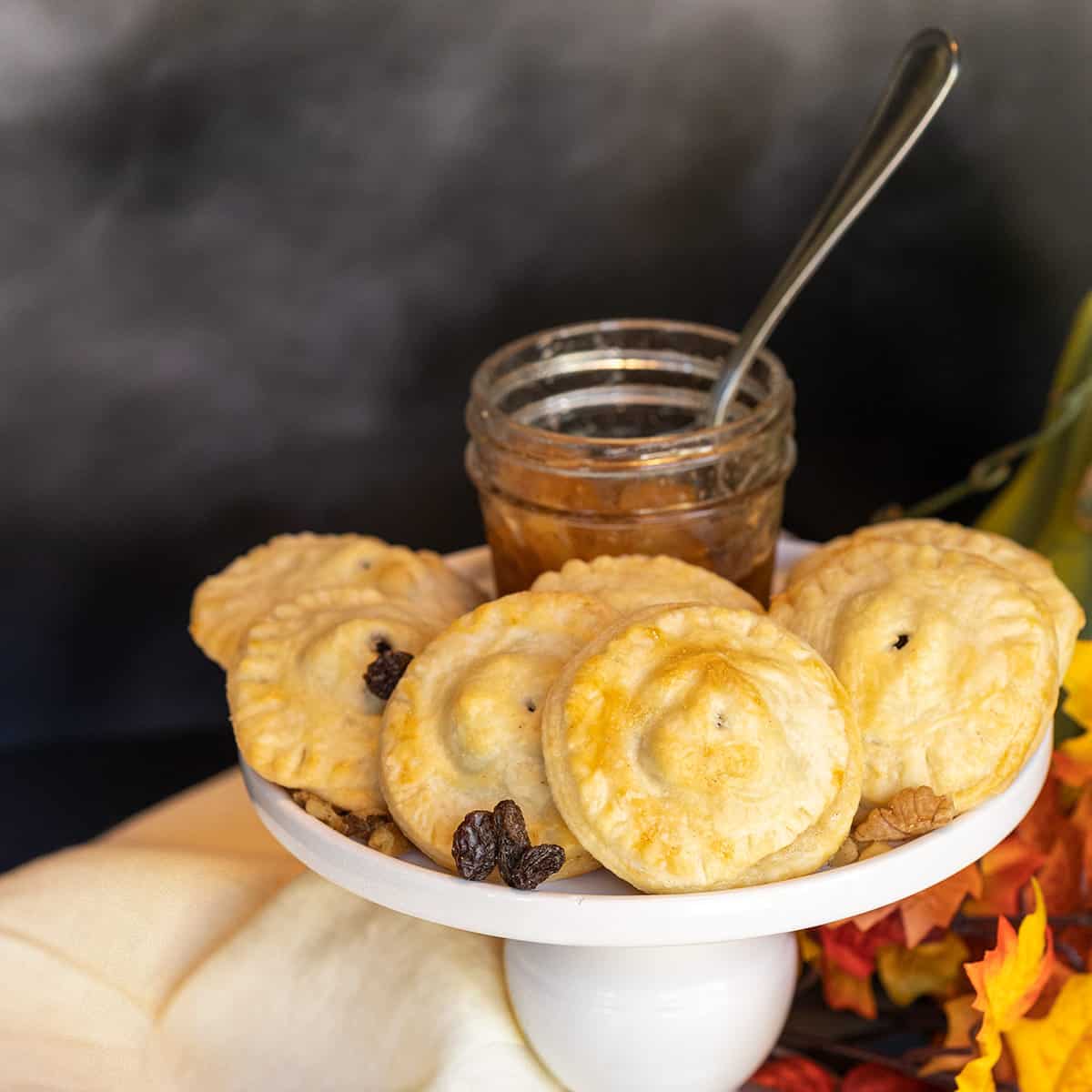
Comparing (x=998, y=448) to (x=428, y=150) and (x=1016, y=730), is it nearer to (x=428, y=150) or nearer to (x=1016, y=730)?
(x=428, y=150)

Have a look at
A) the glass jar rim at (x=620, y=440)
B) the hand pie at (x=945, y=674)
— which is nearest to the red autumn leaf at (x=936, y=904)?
the hand pie at (x=945, y=674)

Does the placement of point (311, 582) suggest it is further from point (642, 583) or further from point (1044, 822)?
point (1044, 822)

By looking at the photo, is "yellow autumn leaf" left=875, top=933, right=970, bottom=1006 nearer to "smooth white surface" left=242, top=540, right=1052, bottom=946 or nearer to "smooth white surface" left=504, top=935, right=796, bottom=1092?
"smooth white surface" left=504, top=935, right=796, bottom=1092

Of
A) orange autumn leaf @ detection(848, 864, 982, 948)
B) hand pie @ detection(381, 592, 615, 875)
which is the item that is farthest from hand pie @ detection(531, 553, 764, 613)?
orange autumn leaf @ detection(848, 864, 982, 948)

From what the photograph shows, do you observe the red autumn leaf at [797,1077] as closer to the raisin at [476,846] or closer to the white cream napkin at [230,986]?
the white cream napkin at [230,986]

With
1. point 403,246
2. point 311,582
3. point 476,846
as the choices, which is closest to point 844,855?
point 476,846

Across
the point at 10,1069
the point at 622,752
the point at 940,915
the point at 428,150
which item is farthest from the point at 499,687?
the point at 428,150
